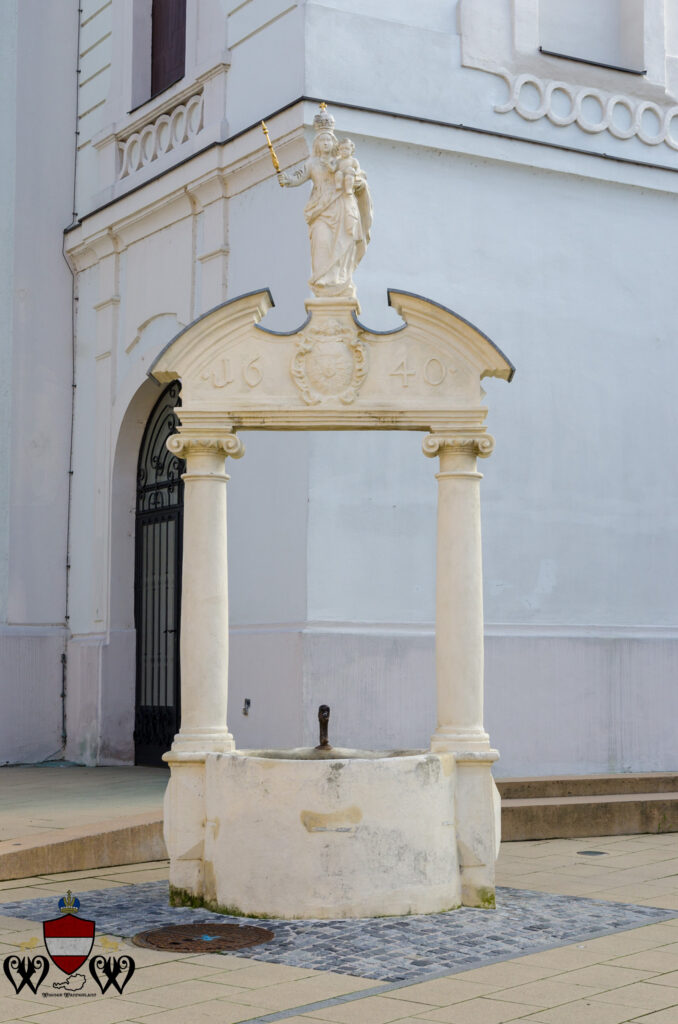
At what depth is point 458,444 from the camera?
8086 mm

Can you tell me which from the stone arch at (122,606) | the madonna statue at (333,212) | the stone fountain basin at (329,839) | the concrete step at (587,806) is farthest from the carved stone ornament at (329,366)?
the stone arch at (122,606)

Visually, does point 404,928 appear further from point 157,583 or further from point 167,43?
point 167,43

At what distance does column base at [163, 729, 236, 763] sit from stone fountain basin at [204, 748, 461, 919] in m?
0.36

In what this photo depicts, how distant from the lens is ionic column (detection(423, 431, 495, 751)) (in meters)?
8.05

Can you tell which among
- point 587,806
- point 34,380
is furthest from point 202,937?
point 34,380

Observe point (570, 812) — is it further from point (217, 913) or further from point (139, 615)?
point (139, 615)

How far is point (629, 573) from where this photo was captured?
518 inches

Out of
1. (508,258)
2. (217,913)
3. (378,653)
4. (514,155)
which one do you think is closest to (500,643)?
(378,653)

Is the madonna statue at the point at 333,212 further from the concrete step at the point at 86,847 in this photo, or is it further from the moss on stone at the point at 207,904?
the concrete step at the point at 86,847

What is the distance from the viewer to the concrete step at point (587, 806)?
35.0 feet

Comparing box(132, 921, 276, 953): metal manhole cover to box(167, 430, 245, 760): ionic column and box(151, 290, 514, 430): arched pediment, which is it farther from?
box(151, 290, 514, 430): arched pediment

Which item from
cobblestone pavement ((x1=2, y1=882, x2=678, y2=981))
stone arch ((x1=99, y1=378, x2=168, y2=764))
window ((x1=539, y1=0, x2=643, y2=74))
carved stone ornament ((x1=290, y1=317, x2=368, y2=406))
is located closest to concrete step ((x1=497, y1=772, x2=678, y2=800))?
cobblestone pavement ((x1=2, y1=882, x2=678, y2=981))

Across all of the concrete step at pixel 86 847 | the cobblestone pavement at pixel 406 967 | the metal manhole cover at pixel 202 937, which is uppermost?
the concrete step at pixel 86 847

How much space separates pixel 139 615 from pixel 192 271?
145 inches
